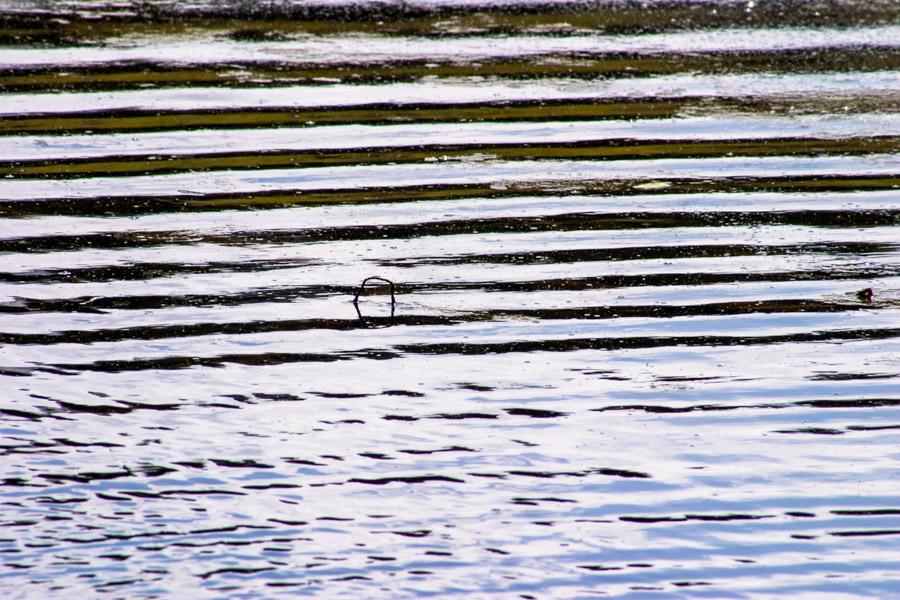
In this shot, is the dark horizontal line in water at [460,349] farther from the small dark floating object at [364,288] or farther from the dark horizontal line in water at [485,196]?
the dark horizontal line in water at [485,196]

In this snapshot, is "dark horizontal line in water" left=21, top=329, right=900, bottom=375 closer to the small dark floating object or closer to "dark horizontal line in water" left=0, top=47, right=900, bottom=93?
the small dark floating object

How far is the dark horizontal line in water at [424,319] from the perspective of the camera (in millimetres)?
4250

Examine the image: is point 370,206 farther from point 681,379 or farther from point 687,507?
point 687,507

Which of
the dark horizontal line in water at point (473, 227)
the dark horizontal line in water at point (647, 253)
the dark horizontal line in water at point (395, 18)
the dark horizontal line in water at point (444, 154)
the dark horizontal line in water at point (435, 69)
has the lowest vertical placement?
the dark horizontal line in water at point (647, 253)

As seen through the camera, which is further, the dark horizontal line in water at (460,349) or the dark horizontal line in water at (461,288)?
the dark horizontal line in water at (461,288)

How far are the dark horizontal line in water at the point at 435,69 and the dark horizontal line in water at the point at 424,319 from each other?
2382 mm

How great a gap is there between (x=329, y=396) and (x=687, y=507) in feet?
3.53

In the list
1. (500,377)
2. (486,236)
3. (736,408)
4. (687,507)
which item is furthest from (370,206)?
(687,507)

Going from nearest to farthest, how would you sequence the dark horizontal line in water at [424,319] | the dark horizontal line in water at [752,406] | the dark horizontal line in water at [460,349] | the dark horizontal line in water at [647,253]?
the dark horizontal line in water at [752,406]
the dark horizontal line in water at [460,349]
the dark horizontal line in water at [424,319]
the dark horizontal line in water at [647,253]

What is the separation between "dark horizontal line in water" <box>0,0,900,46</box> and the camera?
7430mm

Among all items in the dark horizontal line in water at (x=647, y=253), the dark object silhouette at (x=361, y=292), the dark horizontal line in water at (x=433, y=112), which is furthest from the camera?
the dark horizontal line in water at (x=433, y=112)

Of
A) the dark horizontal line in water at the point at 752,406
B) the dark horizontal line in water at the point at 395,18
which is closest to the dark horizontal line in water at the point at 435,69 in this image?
the dark horizontal line in water at the point at 395,18

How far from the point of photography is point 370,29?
24.6ft

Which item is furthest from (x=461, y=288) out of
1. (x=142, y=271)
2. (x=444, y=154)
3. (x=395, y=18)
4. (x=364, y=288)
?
(x=395, y=18)
